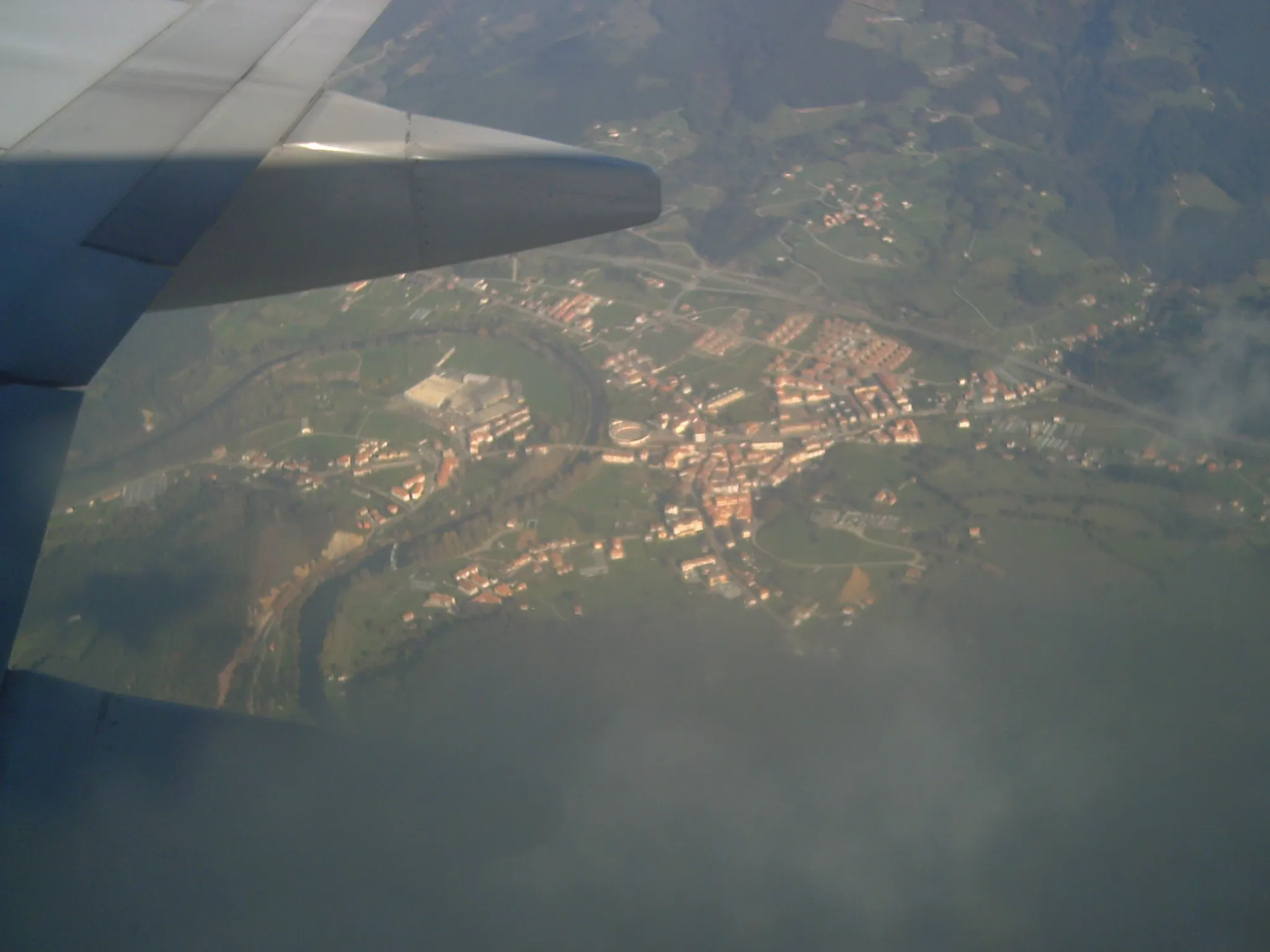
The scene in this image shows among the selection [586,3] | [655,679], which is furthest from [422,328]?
[586,3]

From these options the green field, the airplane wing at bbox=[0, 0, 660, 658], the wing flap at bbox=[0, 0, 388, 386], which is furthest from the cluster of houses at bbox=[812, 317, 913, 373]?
the wing flap at bbox=[0, 0, 388, 386]

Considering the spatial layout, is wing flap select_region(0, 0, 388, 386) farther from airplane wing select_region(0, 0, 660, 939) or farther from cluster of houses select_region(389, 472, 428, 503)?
cluster of houses select_region(389, 472, 428, 503)

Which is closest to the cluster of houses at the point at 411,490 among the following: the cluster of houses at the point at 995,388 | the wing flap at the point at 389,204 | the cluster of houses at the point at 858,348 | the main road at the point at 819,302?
the main road at the point at 819,302

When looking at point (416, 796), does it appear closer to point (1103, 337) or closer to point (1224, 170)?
point (1103, 337)

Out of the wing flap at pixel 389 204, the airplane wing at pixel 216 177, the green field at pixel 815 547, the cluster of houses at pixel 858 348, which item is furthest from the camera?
the cluster of houses at pixel 858 348

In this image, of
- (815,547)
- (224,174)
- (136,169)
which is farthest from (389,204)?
(815,547)

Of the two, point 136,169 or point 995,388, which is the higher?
point 136,169

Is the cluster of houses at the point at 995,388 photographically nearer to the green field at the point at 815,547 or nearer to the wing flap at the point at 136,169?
the green field at the point at 815,547

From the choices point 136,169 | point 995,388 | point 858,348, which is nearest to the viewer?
point 136,169

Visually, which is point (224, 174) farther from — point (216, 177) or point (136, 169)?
point (136, 169)
